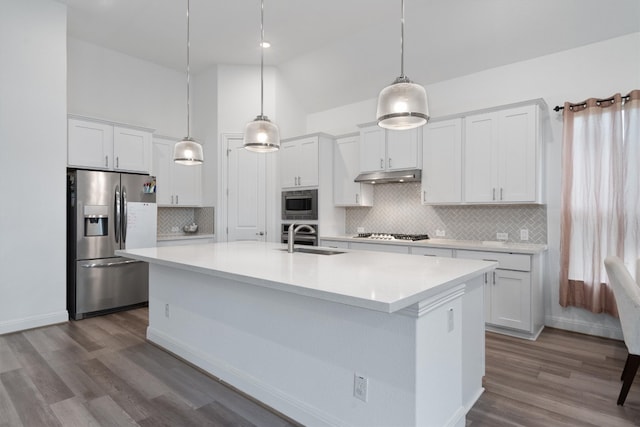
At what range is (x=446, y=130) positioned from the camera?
4.20 metres

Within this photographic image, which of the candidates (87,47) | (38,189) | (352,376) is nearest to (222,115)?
(87,47)

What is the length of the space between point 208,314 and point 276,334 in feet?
2.59

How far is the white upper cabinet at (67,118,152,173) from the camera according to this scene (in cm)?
421

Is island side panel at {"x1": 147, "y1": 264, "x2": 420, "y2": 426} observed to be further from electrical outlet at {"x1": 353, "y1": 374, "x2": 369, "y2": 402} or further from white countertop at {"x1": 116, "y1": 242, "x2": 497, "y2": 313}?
white countertop at {"x1": 116, "y1": 242, "x2": 497, "y2": 313}

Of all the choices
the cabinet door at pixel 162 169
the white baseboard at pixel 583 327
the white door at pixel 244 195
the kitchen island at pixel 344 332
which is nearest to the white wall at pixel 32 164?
the cabinet door at pixel 162 169

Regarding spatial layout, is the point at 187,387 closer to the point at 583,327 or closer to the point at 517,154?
the point at 517,154

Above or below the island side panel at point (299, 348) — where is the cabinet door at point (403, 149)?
above

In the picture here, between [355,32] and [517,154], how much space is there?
2413mm

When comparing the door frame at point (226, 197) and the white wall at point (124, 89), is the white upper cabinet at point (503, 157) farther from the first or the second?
the white wall at point (124, 89)

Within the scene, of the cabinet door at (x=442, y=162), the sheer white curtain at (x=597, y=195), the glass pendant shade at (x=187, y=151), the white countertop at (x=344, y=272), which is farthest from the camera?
the cabinet door at (x=442, y=162)

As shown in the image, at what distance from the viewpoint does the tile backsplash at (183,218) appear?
222 inches

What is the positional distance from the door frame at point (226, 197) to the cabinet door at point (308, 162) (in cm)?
53

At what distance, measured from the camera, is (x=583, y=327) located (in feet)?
12.0

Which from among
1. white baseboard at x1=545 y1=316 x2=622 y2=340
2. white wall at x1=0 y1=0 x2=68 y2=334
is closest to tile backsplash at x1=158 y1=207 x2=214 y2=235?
white wall at x1=0 y1=0 x2=68 y2=334
